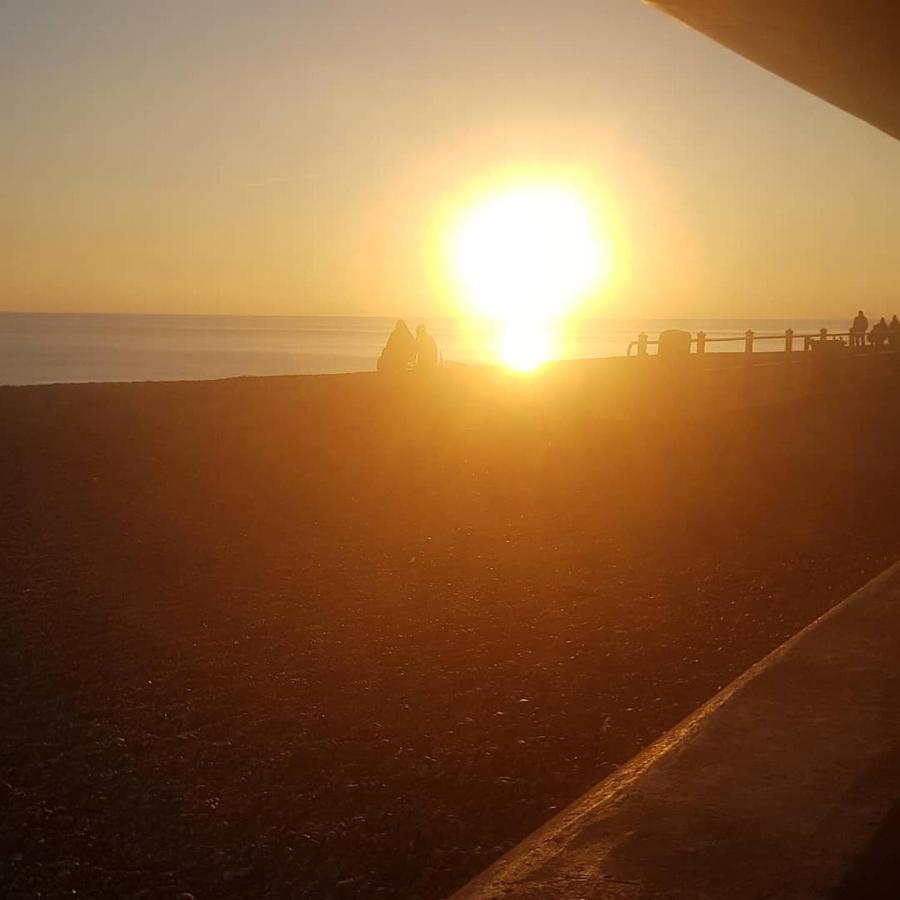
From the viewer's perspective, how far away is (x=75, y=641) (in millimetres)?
6957

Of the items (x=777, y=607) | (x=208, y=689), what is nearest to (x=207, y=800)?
(x=208, y=689)

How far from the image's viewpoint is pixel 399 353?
26.7 meters

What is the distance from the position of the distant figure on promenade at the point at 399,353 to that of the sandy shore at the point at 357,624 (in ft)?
33.5

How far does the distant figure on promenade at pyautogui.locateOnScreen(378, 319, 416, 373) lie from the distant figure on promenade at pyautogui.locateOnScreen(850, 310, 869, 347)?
17948 millimetres

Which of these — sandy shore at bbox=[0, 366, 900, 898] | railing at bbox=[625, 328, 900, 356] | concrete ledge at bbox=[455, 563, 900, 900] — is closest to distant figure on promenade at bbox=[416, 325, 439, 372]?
railing at bbox=[625, 328, 900, 356]

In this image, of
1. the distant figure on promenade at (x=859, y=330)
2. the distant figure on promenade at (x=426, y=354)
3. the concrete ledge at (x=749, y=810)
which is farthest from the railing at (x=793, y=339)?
the concrete ledge at (x=749, y=810)

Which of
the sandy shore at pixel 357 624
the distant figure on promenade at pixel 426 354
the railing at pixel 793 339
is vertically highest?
the railing at pixel 793 339

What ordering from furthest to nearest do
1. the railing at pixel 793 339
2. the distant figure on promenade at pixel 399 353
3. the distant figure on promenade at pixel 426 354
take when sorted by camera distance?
the railing at pixel 793 339, the distant figure on promenade at pixel 426 354, the distant figure on promenade at pixel 399 353

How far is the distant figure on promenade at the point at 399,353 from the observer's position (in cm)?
2648

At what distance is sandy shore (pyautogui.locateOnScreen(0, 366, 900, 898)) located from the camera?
4.62 m

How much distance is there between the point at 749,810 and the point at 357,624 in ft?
12.8

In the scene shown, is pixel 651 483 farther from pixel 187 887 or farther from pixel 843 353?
pixel 843 353

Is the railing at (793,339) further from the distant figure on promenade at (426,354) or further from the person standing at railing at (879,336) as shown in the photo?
the distant figure on promenade at (426,354)

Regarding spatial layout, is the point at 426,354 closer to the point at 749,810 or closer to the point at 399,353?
the point at 399,353
